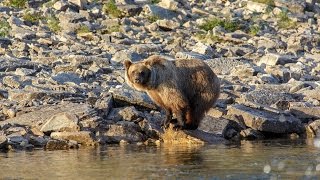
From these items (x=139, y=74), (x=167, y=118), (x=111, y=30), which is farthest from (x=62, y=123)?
(x=111, y=30)

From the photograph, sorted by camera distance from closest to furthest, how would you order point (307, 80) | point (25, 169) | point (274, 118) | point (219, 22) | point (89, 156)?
point (25, 169) < point (89, 156) < point (274, 118) < point (307, 80) < point (219, 22)

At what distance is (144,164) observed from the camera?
1345cm

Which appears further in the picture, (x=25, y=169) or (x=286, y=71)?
(x=286, y=71)

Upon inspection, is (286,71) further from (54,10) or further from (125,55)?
(54,10)

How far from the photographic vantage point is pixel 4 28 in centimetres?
2494

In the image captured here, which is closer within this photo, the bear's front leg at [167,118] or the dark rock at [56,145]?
the dark rock at [56,145]

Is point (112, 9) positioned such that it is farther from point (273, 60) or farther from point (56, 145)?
point (56, 145)

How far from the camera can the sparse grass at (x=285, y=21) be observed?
92.5 ft

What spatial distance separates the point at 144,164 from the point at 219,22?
14.4 meters

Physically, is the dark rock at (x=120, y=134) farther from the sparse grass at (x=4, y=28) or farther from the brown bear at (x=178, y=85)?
the sparse grass at (x=4, y=28)

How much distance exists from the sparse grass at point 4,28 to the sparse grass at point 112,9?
346cm

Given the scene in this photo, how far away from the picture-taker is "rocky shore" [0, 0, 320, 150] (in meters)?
16.5

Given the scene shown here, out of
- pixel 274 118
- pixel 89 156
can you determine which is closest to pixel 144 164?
pixel 89 156

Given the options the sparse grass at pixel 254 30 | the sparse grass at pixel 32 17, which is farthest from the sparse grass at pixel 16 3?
the sparse grass at pixel 254 30
